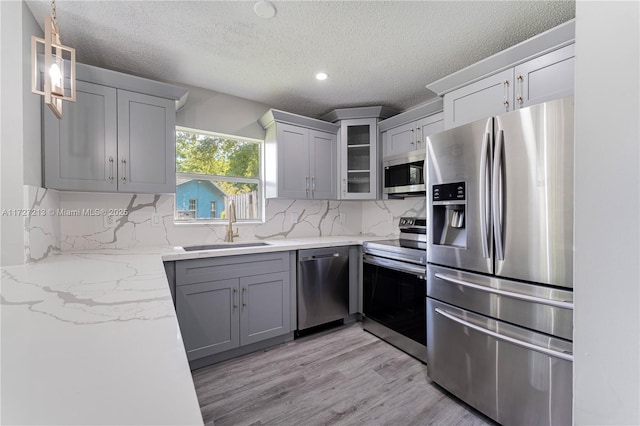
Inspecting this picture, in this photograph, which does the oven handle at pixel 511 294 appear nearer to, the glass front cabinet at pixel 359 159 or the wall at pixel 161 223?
the wall at pixel 161 223

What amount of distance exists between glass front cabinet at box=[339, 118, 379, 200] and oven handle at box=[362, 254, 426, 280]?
2.42 feet

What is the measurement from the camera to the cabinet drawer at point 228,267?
205cm

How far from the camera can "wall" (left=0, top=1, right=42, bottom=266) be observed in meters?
1.53

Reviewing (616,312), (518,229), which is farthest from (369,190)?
(616,312)

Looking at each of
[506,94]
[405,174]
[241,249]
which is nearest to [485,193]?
[506,94]

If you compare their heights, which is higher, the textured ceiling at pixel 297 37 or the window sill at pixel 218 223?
the textured ceiling at pixel 297 37

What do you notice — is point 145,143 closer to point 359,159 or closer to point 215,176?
point 215,176

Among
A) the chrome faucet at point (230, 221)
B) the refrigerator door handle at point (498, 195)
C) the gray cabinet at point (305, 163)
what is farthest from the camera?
the gray cabinet at point (305, 163)

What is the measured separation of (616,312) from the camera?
76cm

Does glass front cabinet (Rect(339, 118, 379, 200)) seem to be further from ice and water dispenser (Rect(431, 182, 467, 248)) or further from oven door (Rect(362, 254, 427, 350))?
ice and water dispenser (Rect(431, 182, 467, 248))

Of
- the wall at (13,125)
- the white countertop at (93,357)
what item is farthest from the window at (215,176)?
the white countertop at (93,357)

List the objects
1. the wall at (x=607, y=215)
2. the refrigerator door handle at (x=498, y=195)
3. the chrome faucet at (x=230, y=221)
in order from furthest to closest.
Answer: the chrome faucet at (x=230, y=221) → the refrigerator door handle at (x=498, y=195) → the wall at (x=607, y=215)

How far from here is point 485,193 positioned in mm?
1582

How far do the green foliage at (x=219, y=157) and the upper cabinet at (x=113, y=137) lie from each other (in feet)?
1.31
